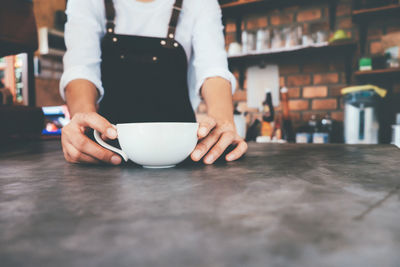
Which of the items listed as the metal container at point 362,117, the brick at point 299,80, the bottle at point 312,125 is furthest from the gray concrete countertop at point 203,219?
the brick at point 299,80

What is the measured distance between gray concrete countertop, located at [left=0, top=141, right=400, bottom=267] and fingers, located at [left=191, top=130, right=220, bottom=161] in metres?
0.09

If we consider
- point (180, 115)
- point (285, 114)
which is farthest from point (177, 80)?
point (285, 114)

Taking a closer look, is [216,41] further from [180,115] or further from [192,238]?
[192,238]

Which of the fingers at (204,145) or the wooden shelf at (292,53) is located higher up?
the wooden shelf at (292,53)

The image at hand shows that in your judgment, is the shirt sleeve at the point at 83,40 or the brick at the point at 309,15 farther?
the brick at the point at 309,15

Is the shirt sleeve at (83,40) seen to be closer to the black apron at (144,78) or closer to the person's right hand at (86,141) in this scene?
the black apron at (144,78)

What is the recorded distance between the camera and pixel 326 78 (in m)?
2.41

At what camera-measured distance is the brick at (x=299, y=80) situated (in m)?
2.47

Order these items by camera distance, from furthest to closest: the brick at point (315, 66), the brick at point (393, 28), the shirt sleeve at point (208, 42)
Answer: the brick at point (315, 66) < the brick at point (393, 28) < the shirt sleeve at point (208, 42)

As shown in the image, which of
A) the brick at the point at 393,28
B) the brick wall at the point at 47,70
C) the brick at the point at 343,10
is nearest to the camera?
the brick at the point at 393,28

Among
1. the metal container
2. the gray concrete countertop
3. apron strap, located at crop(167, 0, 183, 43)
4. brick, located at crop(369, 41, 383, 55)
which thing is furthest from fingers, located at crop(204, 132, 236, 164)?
brick, located at crop(369, 41, 383, 55)

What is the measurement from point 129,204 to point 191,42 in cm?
101

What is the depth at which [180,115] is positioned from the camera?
1.11m

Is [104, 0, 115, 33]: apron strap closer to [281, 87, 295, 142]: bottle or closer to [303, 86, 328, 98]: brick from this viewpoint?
[281, 87, 295, 142]: bottle
